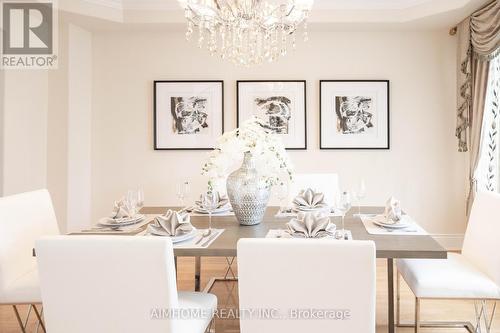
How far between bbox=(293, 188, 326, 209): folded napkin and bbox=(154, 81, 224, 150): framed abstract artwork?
1850 mm

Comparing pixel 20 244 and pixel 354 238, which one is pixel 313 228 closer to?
pixel 354 238

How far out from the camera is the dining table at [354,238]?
5.49ft

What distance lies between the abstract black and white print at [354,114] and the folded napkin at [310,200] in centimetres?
178

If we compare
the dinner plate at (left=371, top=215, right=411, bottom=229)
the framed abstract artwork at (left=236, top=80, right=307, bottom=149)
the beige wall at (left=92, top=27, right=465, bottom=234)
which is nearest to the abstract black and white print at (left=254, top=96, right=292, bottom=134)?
the framed abstract artwork at (left=236, top=80, right=307, bottom=149)

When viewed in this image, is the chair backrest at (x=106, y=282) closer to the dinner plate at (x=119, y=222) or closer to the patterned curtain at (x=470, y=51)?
the dinner plate at (x=119, y=222)

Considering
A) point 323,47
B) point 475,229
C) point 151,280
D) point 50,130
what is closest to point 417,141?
point 323,47

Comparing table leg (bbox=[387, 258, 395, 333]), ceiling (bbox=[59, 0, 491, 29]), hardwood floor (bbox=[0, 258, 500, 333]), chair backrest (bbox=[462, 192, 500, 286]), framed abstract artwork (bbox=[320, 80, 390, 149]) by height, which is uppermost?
ceiling (bbox=[59, 0, 491, 29])

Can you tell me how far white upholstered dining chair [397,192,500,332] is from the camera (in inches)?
76.9

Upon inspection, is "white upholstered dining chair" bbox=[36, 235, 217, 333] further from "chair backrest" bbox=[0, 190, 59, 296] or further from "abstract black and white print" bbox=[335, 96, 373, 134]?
"abstract black and white print" bbox=[335, 96, 373, 134]

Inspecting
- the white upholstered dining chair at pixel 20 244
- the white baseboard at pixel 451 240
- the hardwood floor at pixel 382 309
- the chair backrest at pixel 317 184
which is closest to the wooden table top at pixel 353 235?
the chair backrest at pixel 317 184

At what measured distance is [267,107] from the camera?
4.19m

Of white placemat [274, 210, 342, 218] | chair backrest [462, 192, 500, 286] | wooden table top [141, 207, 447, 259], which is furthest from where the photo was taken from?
white placemat [274, 210, 342, 218]

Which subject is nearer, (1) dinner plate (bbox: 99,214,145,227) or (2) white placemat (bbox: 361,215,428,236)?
(2) white placemat (bbox: 361,215,428,236)

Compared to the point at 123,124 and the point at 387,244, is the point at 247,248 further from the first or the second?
the point at 123,124
